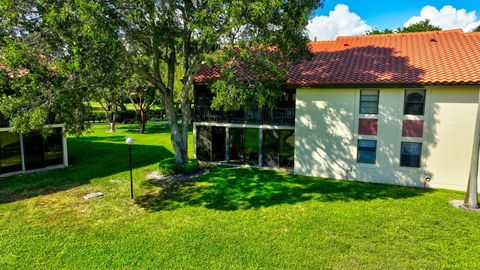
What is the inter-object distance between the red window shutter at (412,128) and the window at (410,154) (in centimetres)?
43

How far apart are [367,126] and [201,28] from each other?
8.97m

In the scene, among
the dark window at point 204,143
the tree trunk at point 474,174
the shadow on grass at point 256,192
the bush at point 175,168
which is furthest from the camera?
the dark window at point 204,143

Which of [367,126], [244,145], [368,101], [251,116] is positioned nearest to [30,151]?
[244,145]

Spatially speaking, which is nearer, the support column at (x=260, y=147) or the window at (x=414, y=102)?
the window at (x=414, y=102)

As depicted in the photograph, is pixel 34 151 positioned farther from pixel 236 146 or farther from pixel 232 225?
pixel 232 225

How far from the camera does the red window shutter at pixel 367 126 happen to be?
14.5m

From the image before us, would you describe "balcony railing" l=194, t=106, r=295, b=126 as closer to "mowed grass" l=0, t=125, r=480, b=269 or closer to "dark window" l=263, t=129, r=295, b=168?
"dark window" l=263, t=129, r=295, b=168

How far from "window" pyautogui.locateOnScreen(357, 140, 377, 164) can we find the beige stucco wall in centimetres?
20

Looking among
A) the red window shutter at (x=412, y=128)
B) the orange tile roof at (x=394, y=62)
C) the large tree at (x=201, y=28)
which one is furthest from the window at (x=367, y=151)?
the large tree at (x=201, y=28)

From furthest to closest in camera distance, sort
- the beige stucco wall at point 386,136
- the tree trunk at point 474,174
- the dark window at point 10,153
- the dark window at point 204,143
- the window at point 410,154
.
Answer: the dark window at point 204,143 → the dark window at point 10,153 → the window at point 410,154 → the beige stucco wall at point 386,136 → the tree trunk at point 474,174

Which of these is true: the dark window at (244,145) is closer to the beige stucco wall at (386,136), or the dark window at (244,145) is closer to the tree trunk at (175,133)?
the beige stucco wall at (386,136)

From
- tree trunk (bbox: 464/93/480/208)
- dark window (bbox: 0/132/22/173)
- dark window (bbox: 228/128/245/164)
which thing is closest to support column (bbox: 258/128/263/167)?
dark window (bbox: 228/128/245/164)

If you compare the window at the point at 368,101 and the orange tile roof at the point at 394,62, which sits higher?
the orange tile roof at the point at 394,62

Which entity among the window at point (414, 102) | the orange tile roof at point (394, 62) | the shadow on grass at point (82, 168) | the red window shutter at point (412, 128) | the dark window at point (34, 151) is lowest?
the shadow on grass at point (82, 168)
